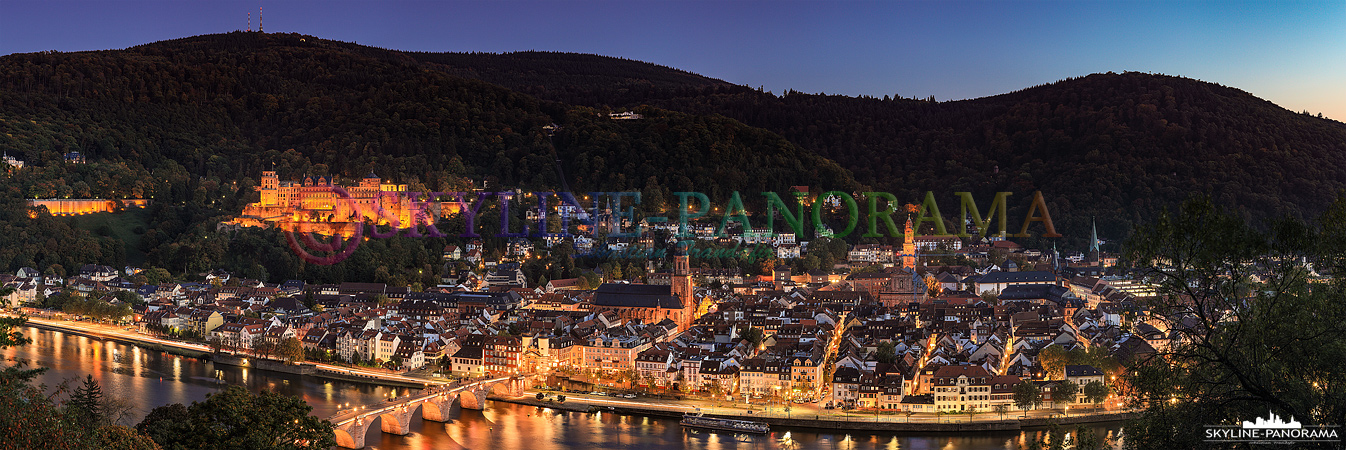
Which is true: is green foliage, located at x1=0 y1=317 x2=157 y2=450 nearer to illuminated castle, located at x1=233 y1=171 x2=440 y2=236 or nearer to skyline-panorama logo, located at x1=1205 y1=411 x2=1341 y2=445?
skyline-panorama logo, located at x1=1205 y1=411 x2=1341 y2=445

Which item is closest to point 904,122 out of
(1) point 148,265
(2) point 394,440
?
(1) point 148,265

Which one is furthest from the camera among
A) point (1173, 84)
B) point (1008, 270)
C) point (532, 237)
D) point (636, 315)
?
point (1173, 84)

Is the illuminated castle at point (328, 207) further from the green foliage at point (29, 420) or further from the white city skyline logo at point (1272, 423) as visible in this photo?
the white city skyline logo at point (1272, 423)

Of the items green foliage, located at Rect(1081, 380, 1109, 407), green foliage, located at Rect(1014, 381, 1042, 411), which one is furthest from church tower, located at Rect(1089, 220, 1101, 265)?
green foliage, located at Rect(1014, 381, 1042, 411)

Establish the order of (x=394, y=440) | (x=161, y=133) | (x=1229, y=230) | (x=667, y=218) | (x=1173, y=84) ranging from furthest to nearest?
(x=1173, y=84), (x=161, y=133), (x=667, y=218), (x=394, y=440), (x=1229, y=230)

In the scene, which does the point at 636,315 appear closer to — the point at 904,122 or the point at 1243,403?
the point at 1243,403

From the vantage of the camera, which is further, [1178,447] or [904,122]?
[904,122]

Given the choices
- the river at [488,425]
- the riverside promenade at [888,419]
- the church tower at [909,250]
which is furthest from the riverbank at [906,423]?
the church tower at [909,250]

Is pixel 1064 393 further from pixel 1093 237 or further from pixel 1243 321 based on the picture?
pixel 1093 237

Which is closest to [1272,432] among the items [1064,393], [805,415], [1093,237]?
[805,415]
